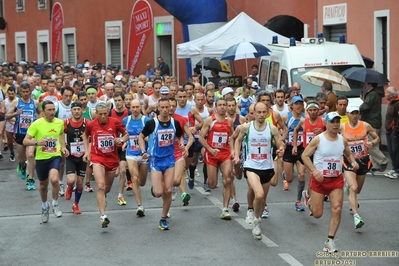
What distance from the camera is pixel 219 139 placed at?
13.7 metres

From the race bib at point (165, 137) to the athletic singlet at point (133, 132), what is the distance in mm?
1368

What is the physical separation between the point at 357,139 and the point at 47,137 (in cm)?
427

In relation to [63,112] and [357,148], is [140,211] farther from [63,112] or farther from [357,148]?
[63,112]

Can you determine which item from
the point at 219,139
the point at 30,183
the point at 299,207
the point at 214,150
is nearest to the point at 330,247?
the point at 299,207

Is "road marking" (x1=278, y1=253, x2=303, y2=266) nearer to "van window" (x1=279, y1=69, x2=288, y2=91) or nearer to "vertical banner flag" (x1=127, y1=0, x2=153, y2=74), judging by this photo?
"van window" (x1=279, y1=69, x2=288, y2=91)

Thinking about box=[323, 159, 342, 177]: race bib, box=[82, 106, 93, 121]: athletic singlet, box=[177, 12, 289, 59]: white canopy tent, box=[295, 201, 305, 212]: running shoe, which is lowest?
box=[295, 201, 305, 212]: running shoe

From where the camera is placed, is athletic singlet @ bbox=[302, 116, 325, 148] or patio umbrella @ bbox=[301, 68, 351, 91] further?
patio umbrella @ bbox=[301, 68, 351, 91]

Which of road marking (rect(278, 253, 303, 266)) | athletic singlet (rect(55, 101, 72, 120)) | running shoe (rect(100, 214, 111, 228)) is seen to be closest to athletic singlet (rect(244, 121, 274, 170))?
road marking (rect(278, 253, 303, 266))

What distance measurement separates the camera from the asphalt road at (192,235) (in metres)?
10.3

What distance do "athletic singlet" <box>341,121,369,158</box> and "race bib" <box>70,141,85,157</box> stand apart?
12.7 ft

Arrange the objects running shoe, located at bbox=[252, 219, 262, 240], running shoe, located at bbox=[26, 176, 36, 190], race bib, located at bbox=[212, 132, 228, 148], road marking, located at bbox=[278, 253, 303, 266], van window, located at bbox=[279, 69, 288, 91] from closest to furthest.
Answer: road marking, located at bbox=[278, 253, 303, 266]
running shoe, located at bbox=[252, 219, 262, 240]
race bib, located at bbox=[212, 132, 228, 148]
running shoe, located at bbox=[26, 176, 36, 190]
van window, located at bbox=[279, 69, 288, 91]

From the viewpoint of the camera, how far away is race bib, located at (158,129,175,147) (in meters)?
12.6

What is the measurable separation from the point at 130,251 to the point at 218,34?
15813 millimetres

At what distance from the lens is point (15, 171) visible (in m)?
19.6
